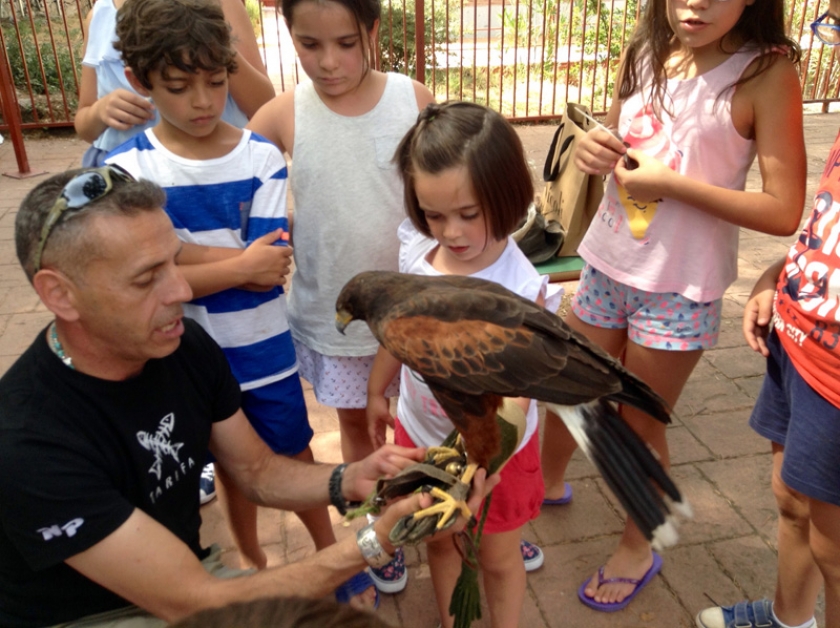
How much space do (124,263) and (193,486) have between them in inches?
30.7

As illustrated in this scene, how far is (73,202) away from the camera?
5.81 feet

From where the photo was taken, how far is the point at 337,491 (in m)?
2.25

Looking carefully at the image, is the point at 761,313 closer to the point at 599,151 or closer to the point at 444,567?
the point at 599,151

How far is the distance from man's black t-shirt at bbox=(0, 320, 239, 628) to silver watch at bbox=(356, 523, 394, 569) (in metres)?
A: 0.62

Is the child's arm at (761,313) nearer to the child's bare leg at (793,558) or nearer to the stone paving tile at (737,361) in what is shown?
the child's bare leg at (793,558)

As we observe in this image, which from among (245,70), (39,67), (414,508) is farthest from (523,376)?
(39,67)

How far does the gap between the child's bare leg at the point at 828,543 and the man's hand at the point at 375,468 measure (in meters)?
1.25

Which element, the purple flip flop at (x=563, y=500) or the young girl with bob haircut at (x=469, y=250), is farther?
the purple flip flop at (x=563, y=500)

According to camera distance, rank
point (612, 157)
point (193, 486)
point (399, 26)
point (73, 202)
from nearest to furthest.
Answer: point (73, 202)
point (193, 486)
point (612, 157)
point (399, 26)

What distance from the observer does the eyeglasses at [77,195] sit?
5.77 ft

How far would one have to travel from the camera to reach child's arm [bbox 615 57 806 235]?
224 centimetres

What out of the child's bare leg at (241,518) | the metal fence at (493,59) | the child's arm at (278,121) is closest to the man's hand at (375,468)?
the child's bare leg at (241,518)

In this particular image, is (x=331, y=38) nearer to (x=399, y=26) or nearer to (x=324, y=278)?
(x=324, y=278)

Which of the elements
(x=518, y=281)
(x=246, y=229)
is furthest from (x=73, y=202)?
(x=518, y=281)
